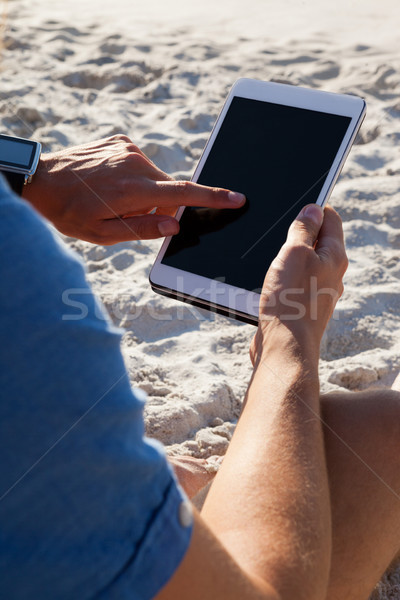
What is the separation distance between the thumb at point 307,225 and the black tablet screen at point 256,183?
3.7 inches

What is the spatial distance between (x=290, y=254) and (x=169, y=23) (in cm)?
333

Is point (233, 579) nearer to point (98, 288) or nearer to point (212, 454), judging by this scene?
point (212, 454)

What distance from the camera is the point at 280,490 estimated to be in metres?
0.75

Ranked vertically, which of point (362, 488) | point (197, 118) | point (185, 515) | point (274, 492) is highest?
point (185, 515)

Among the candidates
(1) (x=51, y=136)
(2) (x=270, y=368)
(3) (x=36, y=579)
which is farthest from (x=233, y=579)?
(1) (x=51, y=136)

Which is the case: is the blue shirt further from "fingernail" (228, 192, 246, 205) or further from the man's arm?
"fingernail" (228, 192, 246, 205)

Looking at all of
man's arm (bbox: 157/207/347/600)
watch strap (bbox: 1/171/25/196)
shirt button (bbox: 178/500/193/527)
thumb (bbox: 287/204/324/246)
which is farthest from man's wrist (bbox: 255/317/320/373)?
watch strap (bbox: 1/171/25/196)

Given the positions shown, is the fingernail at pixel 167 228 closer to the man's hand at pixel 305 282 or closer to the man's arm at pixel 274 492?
the man's hand at pixel 305 282

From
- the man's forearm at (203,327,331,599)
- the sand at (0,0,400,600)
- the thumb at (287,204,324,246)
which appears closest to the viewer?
the man's forearm at (203,327,331,599)

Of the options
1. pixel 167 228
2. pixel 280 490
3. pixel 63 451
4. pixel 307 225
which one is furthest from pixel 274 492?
pixel 167 228

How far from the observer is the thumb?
45.9 inches

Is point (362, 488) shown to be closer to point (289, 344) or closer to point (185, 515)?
point (289, 344)

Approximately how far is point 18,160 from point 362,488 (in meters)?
0.99

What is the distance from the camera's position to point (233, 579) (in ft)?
2.00
